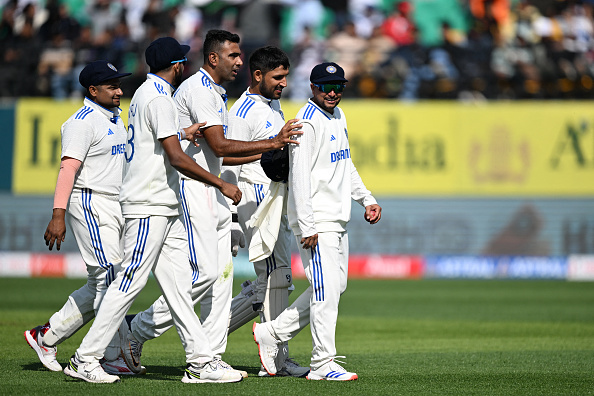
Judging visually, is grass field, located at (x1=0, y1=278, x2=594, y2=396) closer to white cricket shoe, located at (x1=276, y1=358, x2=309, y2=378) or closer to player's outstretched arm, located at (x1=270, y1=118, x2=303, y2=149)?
white cricket shoe, located at (x1=276, y1=358, x2=309, y2=378)

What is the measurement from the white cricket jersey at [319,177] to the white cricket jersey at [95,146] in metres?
1.67

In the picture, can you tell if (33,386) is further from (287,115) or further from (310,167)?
(287,115)

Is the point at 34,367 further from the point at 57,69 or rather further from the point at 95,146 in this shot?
the point at 57,69

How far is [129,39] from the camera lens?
21.9 metres

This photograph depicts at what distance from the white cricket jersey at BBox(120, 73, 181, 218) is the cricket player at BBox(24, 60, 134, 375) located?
0.83 meters

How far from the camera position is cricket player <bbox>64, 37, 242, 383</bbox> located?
642 cm

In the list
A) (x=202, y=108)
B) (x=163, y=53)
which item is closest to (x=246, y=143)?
(x=202, y=108)

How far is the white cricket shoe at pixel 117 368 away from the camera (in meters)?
7.31

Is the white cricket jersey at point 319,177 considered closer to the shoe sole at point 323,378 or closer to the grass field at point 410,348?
the shoe sole at point 323,378

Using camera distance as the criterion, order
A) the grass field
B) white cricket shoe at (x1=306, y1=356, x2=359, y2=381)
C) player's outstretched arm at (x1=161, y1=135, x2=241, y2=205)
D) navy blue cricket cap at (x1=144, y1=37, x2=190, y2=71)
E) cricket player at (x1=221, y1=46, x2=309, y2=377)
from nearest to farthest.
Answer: player's outstretched arm at (x1=161, y1=135, x2=241, y2=205) < the grass field < navy blue cricket cap at (x1=144, y1=37, x2=190, y2=71) < white cricket shoe at (x1=306, y1=356, x2=359, y2=381) < cricket player at (x1=221, y1=46, x2=309, y2=377)

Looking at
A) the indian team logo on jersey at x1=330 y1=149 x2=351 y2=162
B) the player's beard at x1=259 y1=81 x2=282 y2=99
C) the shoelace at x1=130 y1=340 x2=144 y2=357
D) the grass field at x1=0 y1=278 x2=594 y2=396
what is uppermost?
the player's beard at x1=259 y1=81 x2=282 y2=99

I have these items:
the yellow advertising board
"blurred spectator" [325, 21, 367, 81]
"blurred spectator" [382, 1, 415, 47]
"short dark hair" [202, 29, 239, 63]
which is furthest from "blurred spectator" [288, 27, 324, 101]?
"short dark hair" [202, 29, 239, 63]

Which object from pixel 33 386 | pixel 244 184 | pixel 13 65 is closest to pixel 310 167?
pixel 244 184

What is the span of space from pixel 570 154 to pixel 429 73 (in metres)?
4.03
